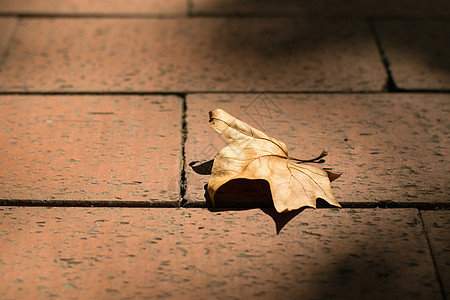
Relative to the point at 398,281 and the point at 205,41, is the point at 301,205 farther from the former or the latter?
the point at 205,41

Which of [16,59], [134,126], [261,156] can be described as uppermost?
[16,59]

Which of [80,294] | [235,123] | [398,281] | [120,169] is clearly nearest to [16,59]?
[120,169]

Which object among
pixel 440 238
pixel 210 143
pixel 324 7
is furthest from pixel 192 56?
pixel 440 238

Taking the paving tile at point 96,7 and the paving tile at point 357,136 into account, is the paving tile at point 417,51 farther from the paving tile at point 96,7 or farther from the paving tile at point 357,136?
the paving tile at point 96,7

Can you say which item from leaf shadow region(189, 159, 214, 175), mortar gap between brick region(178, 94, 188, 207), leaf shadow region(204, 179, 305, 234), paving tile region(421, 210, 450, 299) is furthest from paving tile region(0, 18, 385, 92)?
paving tile region(421, 210, 450, 299)

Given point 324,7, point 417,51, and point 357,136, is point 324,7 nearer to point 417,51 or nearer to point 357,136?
point 417,51

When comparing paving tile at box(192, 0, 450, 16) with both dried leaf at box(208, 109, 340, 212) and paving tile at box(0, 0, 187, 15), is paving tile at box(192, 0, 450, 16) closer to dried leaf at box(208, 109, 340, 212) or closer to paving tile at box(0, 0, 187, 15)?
paving tile at box(0, 0, 187, 15)
